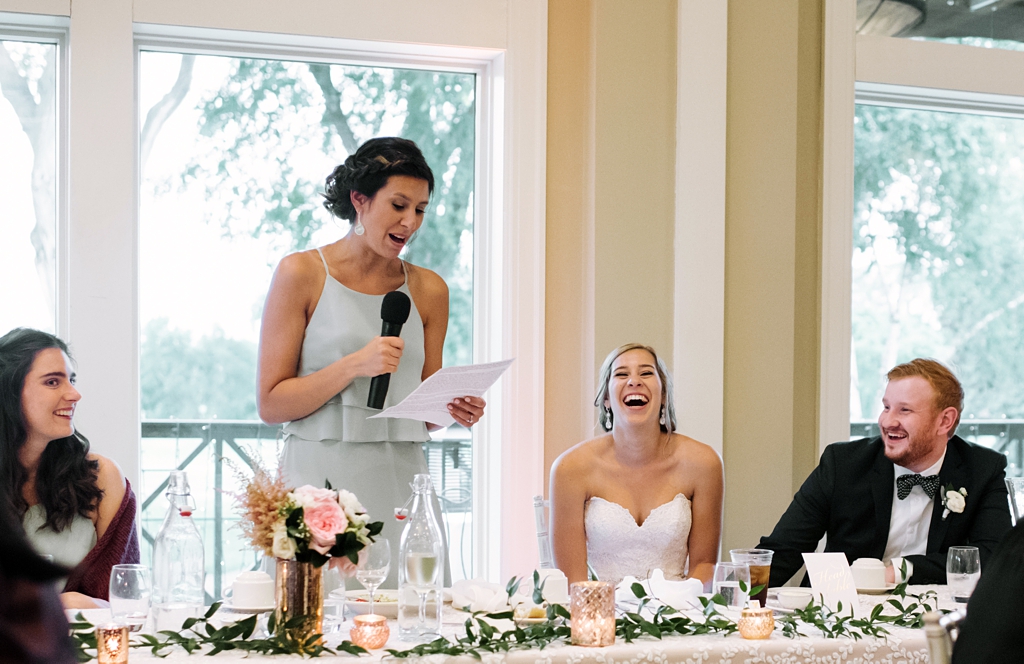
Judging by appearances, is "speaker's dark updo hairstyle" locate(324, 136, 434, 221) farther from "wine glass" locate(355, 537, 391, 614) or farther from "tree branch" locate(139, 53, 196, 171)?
"wine glass" locate(355, 537, 391, 614)

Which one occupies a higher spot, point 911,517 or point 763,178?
point 763,178

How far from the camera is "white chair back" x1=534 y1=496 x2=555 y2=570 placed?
2.89 m

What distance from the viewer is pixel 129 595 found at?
1.93 metres

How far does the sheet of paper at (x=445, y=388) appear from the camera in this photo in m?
2.37

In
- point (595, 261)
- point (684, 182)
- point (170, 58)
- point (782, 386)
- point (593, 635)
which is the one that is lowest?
point (593, 635)

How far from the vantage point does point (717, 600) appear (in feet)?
6.79

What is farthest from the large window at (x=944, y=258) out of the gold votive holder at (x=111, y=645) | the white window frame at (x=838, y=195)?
the gold votive holder at (x=111, y=645)

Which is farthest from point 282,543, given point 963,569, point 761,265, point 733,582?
point 761,265

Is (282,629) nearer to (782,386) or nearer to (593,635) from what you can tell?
(593,635)

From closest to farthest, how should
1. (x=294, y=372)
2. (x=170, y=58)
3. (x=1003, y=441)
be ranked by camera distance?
(x=294, y=372) < (x=170, y=58) < (x=1003, y=441)

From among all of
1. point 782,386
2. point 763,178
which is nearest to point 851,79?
point 763,178

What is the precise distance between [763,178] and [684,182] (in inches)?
13.5

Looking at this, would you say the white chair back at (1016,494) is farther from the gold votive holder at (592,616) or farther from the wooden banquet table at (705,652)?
the gold votive holder at (592,616)

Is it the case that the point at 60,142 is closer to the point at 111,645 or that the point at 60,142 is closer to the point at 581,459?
the point at 581,459
